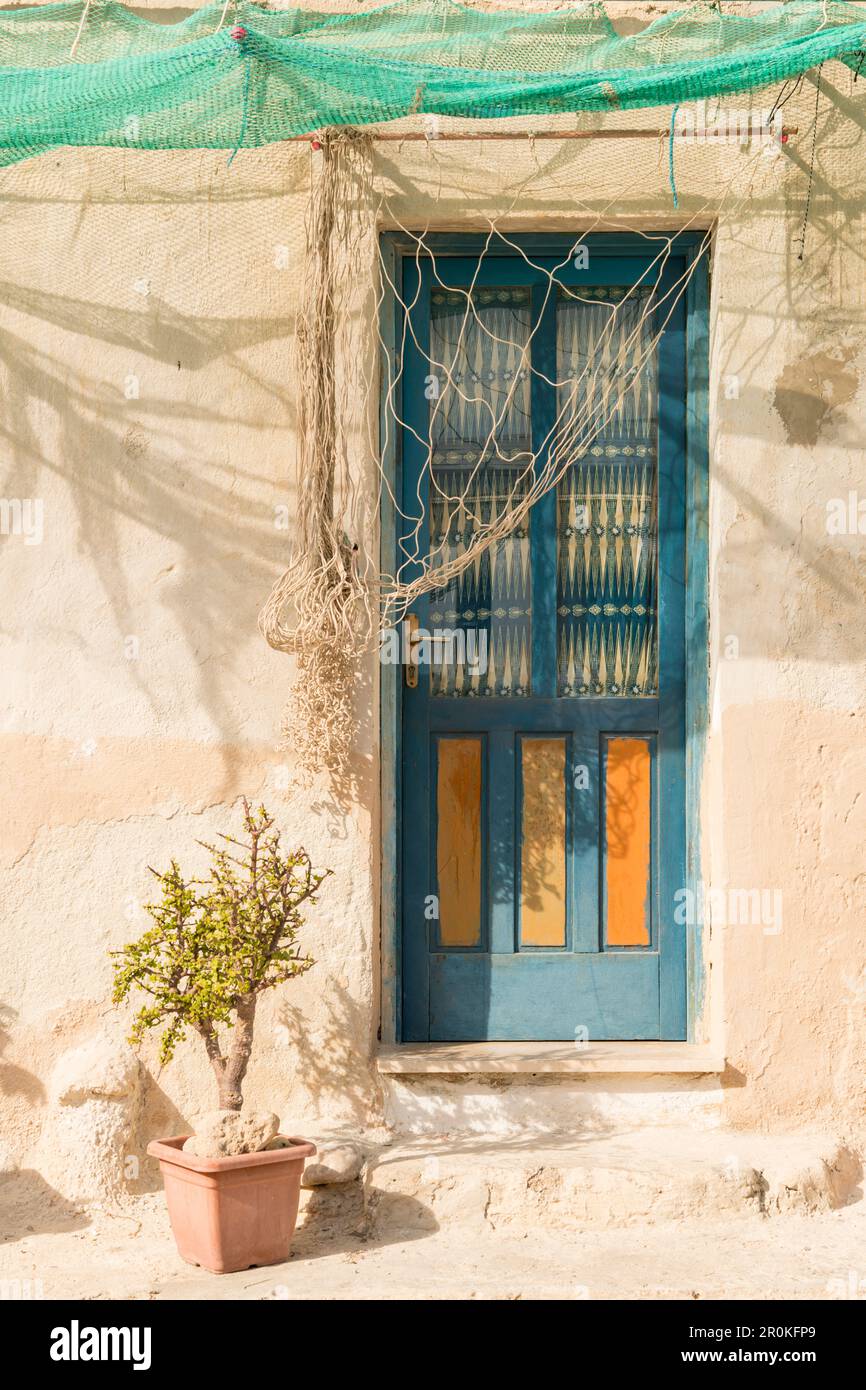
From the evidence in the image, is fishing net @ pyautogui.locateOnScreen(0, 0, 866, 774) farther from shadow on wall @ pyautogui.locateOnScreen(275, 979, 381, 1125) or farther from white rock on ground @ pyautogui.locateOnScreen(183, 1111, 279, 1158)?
white rock on ground @ pyautogui.locateOnScreen(183, 1111, 279, 1158)

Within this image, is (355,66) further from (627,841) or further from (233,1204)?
(233,1204)

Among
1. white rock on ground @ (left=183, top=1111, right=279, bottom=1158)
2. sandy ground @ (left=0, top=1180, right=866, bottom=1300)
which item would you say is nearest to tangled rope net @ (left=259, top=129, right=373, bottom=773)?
white rock on ground @ (left=183, top=1111, right=279, bottom=1158)

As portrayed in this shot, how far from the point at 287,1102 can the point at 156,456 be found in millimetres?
2139

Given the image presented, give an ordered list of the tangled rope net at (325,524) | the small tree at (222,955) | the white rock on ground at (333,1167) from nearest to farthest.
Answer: the small tree at (222,955), the white rock on ground at (333,1167), the tangled rope net at (325,524)

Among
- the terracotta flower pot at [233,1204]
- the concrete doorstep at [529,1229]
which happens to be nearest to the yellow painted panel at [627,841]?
the concrete doorstep at [529,1229]

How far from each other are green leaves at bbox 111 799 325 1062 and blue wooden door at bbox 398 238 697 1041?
2.35 ft

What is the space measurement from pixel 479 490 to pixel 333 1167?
226 centimetres

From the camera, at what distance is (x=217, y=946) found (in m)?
4.11

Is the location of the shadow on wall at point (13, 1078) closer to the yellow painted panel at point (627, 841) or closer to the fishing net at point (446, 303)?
the fishing net at point (446, 303)

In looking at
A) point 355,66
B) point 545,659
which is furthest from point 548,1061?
point 355,66

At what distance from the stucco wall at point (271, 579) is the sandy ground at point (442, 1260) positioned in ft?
1.29

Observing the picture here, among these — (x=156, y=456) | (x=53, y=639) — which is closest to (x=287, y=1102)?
(x=53, y=639)

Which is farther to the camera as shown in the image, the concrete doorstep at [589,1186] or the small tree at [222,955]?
the concrete doorstep at [589,1186]

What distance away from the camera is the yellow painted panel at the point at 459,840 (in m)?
4.94
